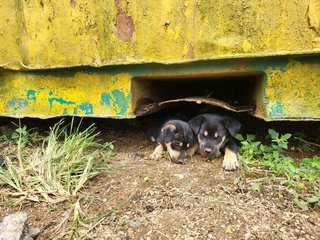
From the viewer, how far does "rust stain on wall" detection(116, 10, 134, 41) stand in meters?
2.89

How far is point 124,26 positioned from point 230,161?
173 cm

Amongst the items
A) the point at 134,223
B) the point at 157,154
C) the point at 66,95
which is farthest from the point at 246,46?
the point at 66,95

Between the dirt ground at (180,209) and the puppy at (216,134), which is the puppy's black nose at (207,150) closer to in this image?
the puppy at (216,134)

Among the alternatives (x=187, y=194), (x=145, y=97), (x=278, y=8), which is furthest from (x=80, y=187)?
(x=278, y=8)

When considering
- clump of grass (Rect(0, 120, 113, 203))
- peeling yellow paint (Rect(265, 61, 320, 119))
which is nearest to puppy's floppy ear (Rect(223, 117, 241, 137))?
peeling yellow paint (Rect(265, 61, 320, 119))

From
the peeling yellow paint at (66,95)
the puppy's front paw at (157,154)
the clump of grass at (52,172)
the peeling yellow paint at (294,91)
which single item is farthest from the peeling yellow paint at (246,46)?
the clump of grass at (52,172)

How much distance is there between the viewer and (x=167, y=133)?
10.6ft

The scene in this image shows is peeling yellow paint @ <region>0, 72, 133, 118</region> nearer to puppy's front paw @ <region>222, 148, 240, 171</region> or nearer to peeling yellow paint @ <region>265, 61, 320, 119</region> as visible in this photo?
puppy's front paw @ <region>222, 148, 240, 171</region>

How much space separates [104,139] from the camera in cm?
386

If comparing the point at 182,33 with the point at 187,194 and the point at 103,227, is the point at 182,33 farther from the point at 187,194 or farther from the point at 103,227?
the point at 103,227

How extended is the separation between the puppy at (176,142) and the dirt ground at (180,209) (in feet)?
1.00

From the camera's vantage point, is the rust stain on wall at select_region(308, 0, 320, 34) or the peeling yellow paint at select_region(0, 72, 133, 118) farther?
the peeling yellow paint at select_region(0, 72, 133, 118)

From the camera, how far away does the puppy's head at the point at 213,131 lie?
3205 millimetres

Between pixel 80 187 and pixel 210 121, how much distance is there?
1.71 metres
